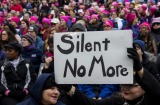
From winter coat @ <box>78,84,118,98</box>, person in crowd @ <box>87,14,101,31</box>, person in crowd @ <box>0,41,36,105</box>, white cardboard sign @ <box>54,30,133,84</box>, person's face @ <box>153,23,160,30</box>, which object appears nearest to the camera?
white cardboard sign @ <box>54,30,133,84</box>

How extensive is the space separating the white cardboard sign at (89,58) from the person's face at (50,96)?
52.0 inches

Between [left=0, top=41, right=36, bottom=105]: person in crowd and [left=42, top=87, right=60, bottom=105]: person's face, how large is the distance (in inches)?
66.0

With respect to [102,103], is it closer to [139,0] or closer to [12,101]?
[12,101]

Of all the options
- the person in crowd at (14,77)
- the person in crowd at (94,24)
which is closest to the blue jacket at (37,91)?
the person in crowd at (14,77)

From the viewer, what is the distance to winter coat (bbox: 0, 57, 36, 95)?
630cm

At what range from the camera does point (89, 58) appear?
3332mm

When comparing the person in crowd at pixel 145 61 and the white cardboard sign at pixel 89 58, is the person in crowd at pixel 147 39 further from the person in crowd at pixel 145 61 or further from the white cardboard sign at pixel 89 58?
the white cardboard sign at pixel 89 58

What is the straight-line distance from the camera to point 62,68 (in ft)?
11.0

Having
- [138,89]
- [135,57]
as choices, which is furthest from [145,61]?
[135,57]

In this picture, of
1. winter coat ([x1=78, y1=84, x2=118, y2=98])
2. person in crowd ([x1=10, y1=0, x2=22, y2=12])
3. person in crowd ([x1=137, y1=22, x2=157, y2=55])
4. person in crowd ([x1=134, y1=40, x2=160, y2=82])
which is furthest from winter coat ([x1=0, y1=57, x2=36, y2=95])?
person in crowd ([x1=10, y1=0, x2=22, y2=12])

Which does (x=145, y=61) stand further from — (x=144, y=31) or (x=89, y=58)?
(x=144, y=31)

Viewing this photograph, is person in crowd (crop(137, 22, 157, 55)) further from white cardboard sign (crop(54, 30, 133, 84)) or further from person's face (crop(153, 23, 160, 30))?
white cardboard sign (crop(54, 30, 133, 84))

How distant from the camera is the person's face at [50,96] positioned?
4633 millimetres

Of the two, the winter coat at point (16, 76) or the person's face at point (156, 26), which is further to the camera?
the person's face at point (156, 26)
